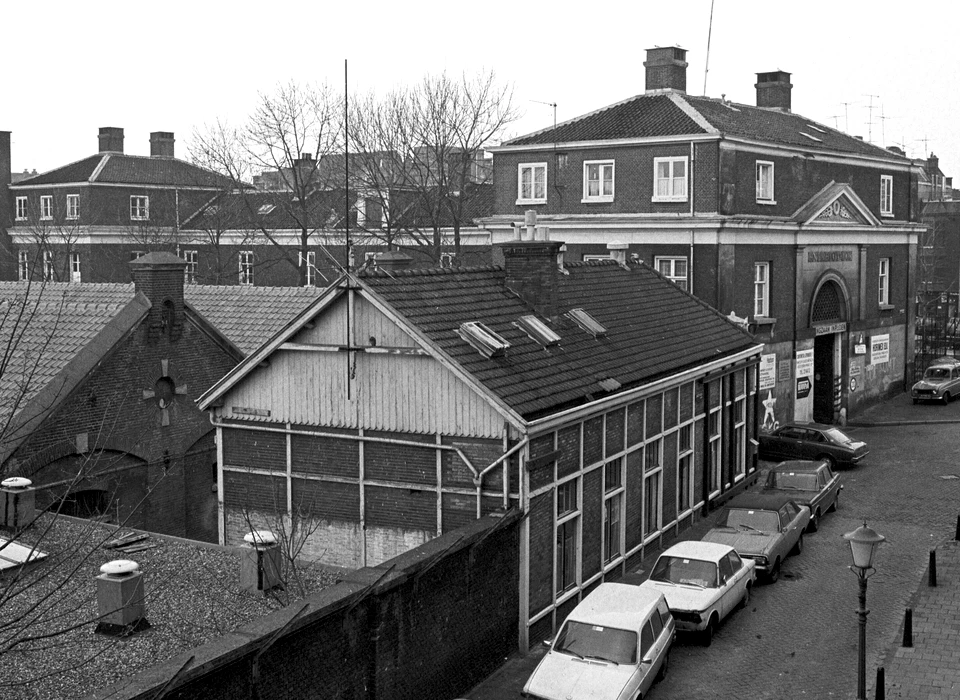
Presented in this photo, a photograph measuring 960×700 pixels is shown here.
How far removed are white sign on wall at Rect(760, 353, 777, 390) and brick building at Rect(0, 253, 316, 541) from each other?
20408 millimetres

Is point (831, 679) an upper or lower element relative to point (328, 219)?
lower

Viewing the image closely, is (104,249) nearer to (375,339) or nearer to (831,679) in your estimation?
(375,339)

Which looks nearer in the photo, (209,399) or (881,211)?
(209,399)

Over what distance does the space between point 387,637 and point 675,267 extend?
1055 inches

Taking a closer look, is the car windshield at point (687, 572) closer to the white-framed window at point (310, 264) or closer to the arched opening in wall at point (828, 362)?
the arched opening in wall at point (828, 362)

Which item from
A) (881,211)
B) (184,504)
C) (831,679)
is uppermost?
(881,211)

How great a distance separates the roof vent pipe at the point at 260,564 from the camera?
1577cm

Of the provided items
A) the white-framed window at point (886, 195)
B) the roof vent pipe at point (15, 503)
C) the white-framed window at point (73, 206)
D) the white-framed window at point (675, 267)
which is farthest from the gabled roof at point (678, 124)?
the white-framed window at point (73, 206)

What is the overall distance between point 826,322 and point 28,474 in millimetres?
32365

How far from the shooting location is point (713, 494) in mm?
27703

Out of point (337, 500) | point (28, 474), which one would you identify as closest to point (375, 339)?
point (337, 500)

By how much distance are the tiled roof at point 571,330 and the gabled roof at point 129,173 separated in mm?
48792

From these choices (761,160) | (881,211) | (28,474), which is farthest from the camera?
(881,211)

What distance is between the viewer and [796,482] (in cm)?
2773
